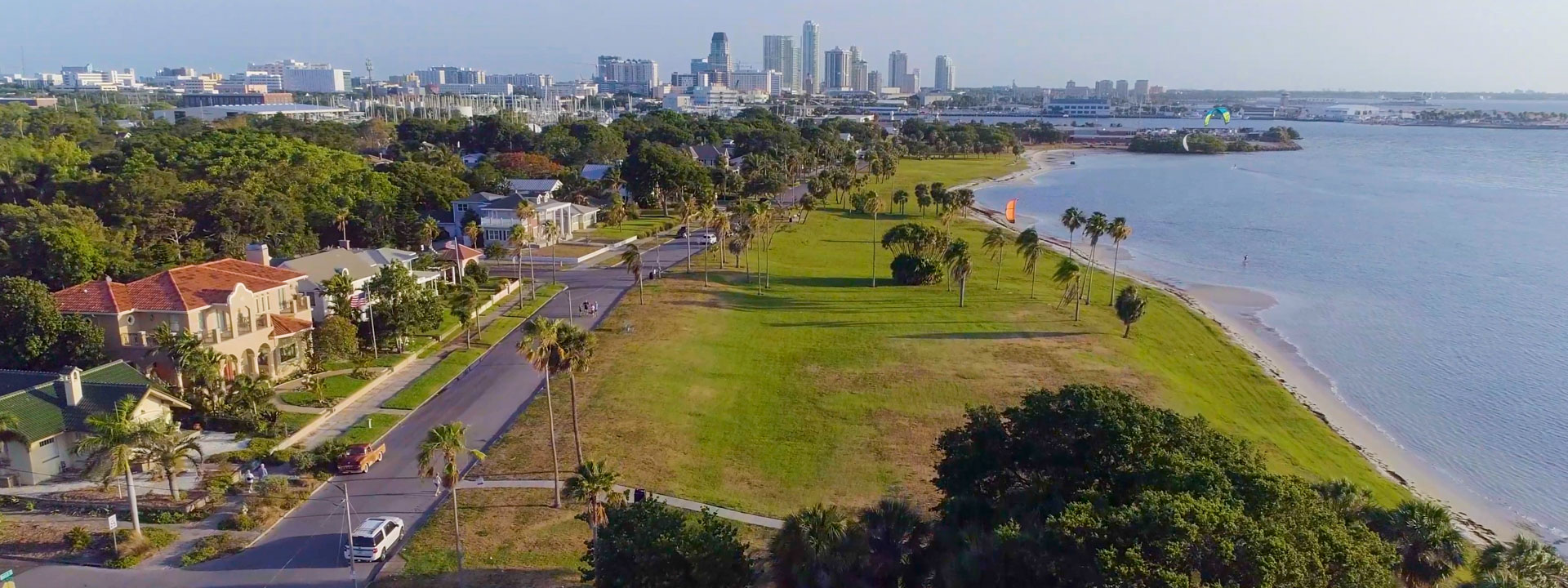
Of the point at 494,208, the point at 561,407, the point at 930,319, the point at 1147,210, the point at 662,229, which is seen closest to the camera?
the point at 561,407

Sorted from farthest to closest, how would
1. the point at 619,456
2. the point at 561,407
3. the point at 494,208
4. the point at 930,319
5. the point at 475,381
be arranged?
the point at 494,208 → the point at 930,319 → the point at 475,381 → the point at 561,407 → the point at 619,456

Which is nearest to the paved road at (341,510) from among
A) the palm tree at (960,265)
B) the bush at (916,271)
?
the palm tree at (960,265)

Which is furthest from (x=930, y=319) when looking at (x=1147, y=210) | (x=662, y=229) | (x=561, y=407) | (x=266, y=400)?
(x=1147, y=210)

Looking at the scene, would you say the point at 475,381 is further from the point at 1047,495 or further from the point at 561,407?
the point at 1047,495

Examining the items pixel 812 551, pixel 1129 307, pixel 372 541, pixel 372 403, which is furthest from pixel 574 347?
pixel 1129 307

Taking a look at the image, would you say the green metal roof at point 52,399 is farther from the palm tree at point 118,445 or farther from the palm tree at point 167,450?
the palm tree at point 167,450

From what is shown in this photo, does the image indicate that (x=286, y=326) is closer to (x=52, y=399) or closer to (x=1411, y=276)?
(x=52, y=399)
